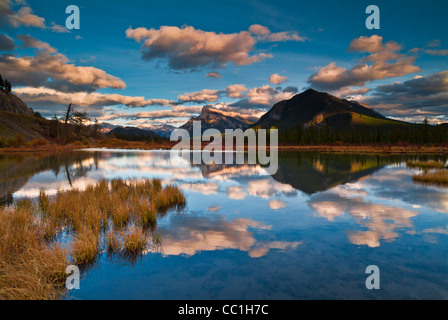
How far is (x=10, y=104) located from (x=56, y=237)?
201m

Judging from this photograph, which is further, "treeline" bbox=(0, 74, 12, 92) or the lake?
"treeline" bbox=(0, 74, 12, 92)

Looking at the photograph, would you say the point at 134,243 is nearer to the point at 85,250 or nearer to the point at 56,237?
the point at 85,250

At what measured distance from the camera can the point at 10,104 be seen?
163 metres

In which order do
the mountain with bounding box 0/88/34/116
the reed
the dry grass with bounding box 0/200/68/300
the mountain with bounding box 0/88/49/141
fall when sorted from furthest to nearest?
the mountain with bounding box 0/88/34/116, the mountain with bounding box 0/88/49/141, the reed, the dry grass with bounding box 0/200/68/300

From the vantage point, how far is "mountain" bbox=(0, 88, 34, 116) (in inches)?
6201

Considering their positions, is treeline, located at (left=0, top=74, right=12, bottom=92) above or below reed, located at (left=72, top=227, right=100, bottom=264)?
above

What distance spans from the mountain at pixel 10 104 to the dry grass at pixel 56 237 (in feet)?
608

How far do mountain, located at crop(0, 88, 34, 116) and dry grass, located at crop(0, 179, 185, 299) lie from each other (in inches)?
7297

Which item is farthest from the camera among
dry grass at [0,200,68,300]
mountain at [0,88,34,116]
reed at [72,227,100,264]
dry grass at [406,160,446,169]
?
mountain at [0,88,34,116]

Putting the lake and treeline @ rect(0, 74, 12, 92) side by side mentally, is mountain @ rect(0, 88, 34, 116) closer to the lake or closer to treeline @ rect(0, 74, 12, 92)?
treeline @ rect(0, 74, 12, 92)

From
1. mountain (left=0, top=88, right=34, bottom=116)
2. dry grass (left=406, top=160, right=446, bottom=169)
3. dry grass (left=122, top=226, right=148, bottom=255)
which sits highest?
mountain (left=0, top=88, right=34, bottom=116)

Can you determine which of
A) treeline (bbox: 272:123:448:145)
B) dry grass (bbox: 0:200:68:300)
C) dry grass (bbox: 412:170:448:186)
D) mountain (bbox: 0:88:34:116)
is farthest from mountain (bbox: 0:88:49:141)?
treeline (bbox: 272:123:448:145)

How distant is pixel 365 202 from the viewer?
20.6 metres
